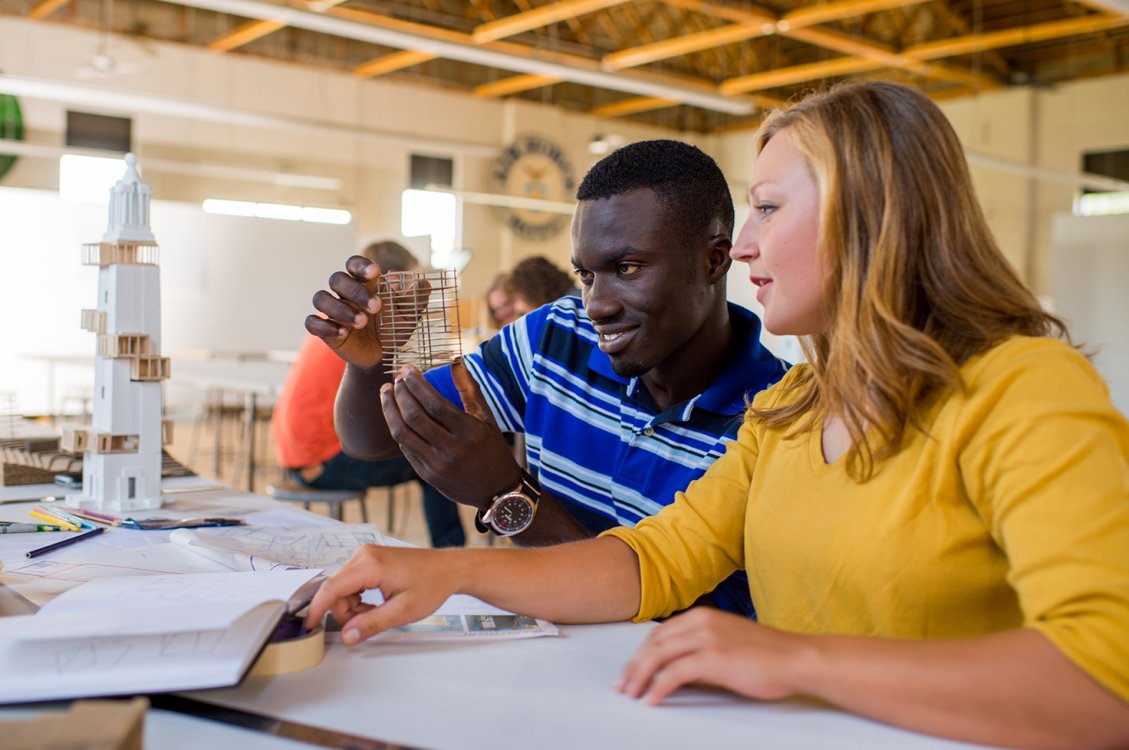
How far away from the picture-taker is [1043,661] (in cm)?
80

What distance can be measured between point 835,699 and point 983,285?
0.42 meters

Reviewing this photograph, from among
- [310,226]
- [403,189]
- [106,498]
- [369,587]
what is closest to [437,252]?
[403,189]

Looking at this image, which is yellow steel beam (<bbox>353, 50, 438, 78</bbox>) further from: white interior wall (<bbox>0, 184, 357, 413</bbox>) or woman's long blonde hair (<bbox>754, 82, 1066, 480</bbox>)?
woman's long blonde hair (<bbox>754, 82, 1066, 480</bbox>)

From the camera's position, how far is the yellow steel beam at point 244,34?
31.5ft

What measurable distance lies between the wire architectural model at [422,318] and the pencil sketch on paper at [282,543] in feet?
0.87

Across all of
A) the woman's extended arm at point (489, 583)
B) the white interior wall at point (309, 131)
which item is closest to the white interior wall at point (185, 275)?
the white interior wall at point (309, 131)

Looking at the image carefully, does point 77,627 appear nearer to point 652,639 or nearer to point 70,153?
point 652,639

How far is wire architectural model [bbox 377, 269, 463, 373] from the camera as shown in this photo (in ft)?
4.74

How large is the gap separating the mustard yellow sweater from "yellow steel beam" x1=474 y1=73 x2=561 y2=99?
412 inches

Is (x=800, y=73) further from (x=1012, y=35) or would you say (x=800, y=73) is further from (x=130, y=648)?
(x=130, y=648)

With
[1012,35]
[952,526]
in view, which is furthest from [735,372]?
[1012,35]

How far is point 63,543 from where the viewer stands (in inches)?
58.3

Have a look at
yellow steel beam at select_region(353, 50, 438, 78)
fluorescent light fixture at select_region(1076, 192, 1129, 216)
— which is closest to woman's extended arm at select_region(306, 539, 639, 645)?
yellow steel beam at select_region(353, 50, 438, 78)

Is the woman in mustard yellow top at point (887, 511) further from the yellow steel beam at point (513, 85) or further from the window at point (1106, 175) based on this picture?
the window at point (1106, 175)
